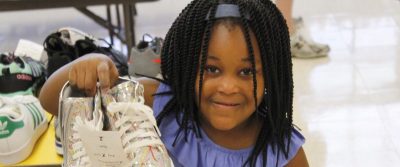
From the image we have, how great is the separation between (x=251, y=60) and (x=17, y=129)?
0.67 meters

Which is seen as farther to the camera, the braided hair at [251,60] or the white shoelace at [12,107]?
the white shoelace at [12,107]

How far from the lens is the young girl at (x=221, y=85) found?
0.98 m

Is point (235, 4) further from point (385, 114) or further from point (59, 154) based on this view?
point (385, 114)

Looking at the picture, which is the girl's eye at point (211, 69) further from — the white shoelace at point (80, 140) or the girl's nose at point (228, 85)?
the white shoelace at point (80, 140)

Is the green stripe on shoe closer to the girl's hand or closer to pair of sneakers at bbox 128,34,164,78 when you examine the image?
pair of sneakers at bbox 128,34,164,78

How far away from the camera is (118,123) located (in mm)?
881

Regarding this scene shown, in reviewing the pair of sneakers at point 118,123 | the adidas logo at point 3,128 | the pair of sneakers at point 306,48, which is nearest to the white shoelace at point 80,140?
the pair of sneakers at point 118,123

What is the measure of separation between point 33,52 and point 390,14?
2281 mm

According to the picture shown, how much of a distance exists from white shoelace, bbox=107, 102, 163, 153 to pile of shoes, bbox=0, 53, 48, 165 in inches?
21.4

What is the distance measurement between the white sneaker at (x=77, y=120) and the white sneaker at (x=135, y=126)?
0.02m

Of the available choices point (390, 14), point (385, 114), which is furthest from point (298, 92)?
point (390, 14)

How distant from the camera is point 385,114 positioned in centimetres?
212

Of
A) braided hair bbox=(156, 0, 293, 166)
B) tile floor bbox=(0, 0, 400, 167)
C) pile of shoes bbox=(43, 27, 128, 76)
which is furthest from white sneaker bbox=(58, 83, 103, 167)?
tile floor bbox=(0, 0, 400, 167)

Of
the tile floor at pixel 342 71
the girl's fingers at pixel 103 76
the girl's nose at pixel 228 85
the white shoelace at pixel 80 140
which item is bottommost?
the tile floor at pixel 342 71
